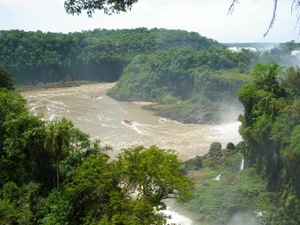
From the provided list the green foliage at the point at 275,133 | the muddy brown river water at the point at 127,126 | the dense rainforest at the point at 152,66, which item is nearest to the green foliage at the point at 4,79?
the muddy brown river water at the point at 127,126

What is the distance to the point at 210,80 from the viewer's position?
48.5 meters

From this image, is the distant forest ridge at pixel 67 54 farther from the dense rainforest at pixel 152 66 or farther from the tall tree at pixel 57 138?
the tall tree at pixel 57 138

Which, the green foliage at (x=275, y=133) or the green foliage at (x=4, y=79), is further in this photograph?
the green foliage at (x=4, y=79)

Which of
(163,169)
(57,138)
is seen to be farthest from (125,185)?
(57,138)

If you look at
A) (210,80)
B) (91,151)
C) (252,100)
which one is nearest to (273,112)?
(252,100)

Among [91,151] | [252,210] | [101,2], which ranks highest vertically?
[101,2]

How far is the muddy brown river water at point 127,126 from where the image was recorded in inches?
1283

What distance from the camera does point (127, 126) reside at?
38250 millimetres

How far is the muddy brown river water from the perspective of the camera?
107 ft

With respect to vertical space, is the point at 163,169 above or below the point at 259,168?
above

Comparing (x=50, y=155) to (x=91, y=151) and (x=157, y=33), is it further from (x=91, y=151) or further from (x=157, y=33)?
(x=157, y=33)

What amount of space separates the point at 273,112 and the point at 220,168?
19.8 ft

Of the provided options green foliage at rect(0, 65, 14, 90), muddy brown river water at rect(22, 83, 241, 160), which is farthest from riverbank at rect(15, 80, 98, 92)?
green foliage at rect(0, 65, 14, 90)

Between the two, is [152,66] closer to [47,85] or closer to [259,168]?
[47,85]
